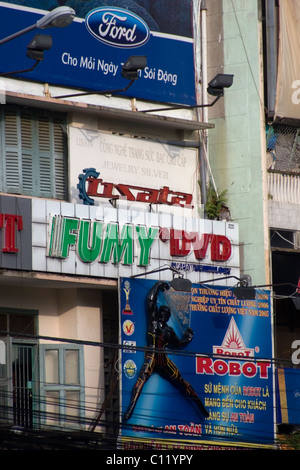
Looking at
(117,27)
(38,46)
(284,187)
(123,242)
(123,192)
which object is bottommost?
(123,242)

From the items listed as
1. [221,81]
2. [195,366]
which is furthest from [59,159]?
[195,366]

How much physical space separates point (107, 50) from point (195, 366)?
263 inches

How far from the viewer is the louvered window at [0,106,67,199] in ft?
97.0

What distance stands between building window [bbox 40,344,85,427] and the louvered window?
3.10 meters

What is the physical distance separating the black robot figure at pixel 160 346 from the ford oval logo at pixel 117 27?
5.11 metres

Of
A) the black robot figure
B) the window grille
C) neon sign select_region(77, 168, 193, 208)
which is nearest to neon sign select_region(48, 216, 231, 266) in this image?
neon sign select_region(77, 168, 193, 208)

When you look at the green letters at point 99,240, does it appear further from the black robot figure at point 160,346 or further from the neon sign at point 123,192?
the black robot figure at point 160,346

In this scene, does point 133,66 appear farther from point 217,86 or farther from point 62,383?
point 62,383

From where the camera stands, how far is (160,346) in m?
30.0

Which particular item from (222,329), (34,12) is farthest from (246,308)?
(34,12)

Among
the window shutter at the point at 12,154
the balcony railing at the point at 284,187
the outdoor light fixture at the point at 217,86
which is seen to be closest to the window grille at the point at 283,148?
the balcony railing at the point at 284,187

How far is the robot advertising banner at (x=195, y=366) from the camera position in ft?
97.2

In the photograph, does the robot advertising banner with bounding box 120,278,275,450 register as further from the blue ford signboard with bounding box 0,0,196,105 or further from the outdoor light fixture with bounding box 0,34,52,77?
the outdoor light fixture with bounding box 0,34,52,77
